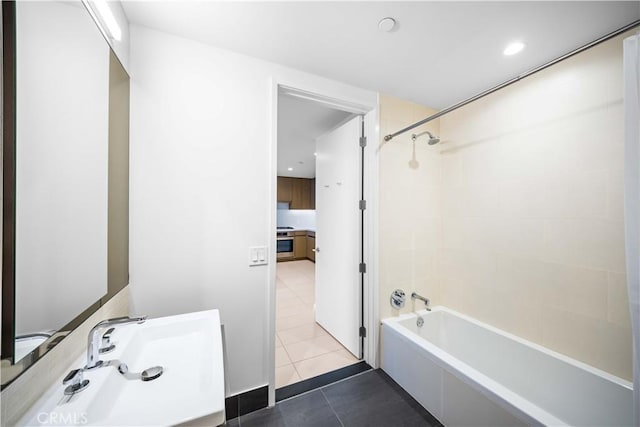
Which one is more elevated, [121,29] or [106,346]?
[121,29]

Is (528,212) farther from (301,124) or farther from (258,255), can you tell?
(301,124)

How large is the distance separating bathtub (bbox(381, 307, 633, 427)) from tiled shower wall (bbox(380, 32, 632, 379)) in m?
0.10

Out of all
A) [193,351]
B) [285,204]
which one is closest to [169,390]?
[193,351]

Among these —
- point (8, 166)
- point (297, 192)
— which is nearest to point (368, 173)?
point (8, 166)

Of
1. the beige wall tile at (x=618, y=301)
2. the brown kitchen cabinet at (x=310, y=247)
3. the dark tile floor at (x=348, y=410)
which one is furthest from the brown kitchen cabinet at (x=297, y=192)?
the beige wall tile at (x=618, y=301)

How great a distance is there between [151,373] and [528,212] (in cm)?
240

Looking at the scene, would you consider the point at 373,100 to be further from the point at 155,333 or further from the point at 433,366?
the point at 155,333

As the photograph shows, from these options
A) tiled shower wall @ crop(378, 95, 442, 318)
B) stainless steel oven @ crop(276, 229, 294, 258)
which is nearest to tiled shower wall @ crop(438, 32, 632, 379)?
→ tiled shower wall @ crop(378, 95, 442, 318)

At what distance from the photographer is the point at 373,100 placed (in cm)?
194

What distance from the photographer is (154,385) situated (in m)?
0.80

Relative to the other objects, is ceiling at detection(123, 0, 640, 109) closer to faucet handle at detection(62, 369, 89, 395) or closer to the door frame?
the door frame

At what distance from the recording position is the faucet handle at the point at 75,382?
0.68m

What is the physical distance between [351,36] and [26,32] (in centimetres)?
137

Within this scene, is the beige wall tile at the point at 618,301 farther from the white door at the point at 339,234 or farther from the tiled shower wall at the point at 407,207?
the white door at the point at 339,234
